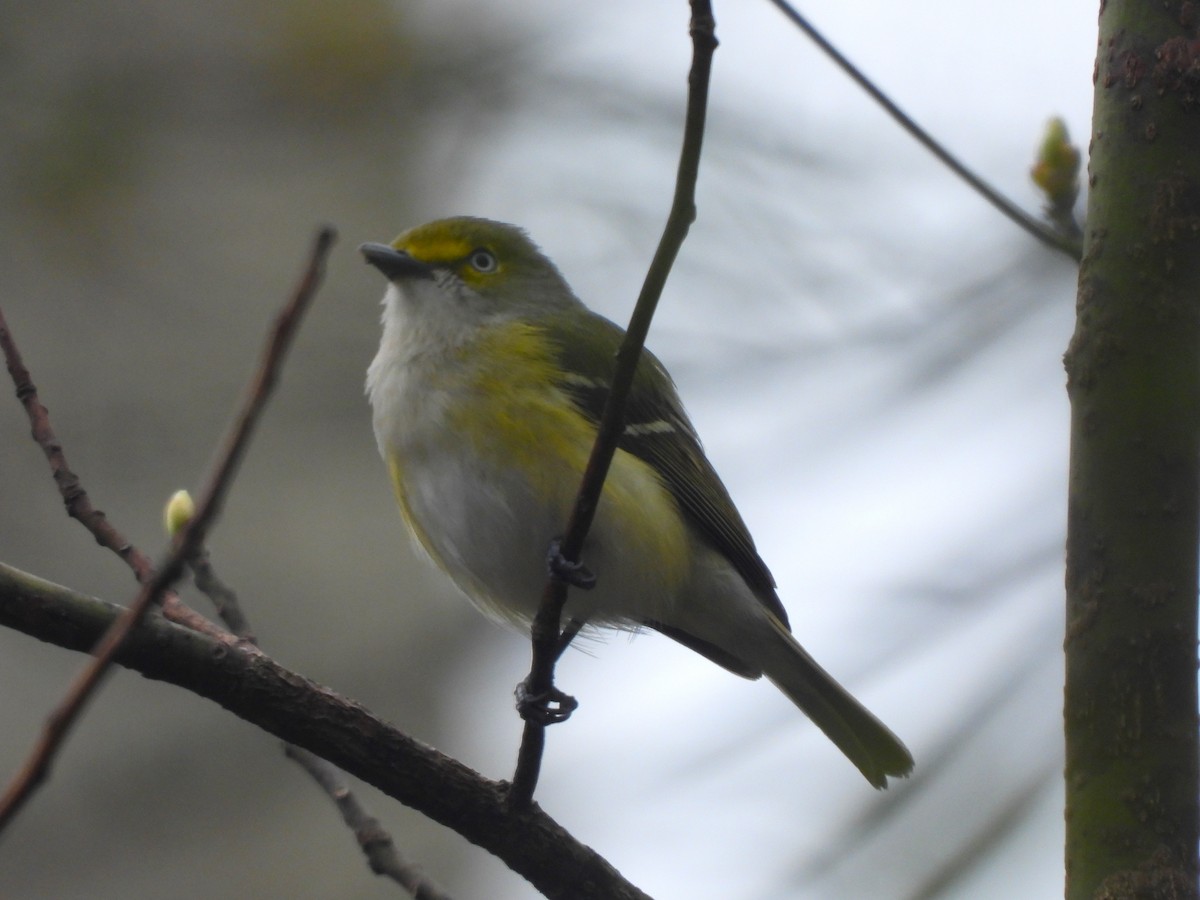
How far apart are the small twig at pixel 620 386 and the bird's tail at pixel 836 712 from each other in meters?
1.46

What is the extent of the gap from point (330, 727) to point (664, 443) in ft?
6.13

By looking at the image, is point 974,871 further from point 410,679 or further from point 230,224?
point 230,224

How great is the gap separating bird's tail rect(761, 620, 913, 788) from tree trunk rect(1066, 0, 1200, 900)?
188 cm

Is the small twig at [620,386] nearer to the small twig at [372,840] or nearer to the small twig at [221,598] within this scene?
the small twig at [372,840]

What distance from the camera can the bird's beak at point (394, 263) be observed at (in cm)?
385

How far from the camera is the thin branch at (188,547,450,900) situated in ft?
8.40

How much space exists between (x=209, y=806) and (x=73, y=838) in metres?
0.52

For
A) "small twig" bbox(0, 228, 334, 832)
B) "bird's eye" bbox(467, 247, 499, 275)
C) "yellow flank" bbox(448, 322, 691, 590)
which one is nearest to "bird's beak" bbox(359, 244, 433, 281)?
"bird's eye" bbox(467, 247, 499, 275)

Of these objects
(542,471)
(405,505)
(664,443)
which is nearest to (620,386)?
(542,471)

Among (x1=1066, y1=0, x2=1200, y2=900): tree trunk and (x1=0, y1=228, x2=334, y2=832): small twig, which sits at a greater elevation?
(x1=1066, y1=0, x2=1200, y2=900): tree trunk

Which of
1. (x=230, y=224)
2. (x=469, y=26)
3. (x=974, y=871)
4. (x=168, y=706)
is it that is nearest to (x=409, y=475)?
(x=974, y=871)

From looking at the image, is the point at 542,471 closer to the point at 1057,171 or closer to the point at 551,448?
the point at 551,448

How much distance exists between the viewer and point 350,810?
8.79ft

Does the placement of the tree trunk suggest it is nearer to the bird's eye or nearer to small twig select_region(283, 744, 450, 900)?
small twig select_region(283, 744, 450, 900)
